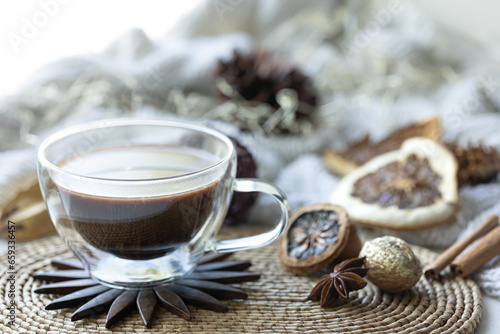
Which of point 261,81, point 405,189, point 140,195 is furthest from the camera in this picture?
point 261,81

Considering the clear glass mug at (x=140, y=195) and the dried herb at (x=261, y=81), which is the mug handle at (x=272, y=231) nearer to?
the clear glass mug at (x=140, y=195)

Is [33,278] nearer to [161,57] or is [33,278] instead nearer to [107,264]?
[107,264]

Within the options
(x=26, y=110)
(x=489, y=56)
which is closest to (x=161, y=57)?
(x=26, y=110)

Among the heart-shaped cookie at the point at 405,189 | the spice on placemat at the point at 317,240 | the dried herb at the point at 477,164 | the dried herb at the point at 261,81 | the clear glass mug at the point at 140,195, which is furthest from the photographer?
the dried herb at the point at 261,81

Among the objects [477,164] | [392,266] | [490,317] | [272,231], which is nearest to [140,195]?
[272,231]

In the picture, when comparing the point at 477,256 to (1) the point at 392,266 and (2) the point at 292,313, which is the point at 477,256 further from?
(2) the point at 292,313

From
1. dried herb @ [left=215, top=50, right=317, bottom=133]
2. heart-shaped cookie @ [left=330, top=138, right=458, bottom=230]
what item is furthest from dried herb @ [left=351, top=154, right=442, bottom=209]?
dried herb @ [left=215, top=50, right=317, bottom=133]

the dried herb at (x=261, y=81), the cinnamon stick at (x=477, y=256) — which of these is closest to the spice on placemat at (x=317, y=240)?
the cinnamon stick at (x=477, y=256)
